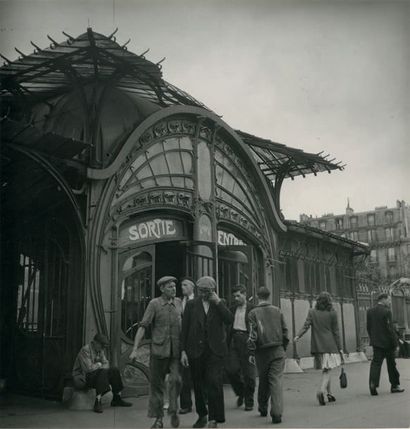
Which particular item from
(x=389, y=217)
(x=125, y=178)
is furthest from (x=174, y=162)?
(x=389, y=217)

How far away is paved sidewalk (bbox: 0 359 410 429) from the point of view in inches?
275

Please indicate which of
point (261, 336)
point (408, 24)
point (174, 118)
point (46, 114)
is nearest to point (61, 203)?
point (46, 114)

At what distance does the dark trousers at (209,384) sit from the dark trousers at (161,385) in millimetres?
251

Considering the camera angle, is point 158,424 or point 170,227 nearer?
point 158,424

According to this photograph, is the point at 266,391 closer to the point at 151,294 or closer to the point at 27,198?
the point at 151,294

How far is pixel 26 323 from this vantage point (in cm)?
1001

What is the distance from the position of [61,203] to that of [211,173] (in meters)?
3.96

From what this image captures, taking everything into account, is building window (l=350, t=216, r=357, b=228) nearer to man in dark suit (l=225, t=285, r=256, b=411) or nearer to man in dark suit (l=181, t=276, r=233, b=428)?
man in dark suit (l=225, t=285, r=256, b=411)

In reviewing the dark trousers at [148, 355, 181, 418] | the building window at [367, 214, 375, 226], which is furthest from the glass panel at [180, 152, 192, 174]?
the building window at [367, 214, 375, 226]

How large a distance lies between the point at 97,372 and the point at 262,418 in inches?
98.3

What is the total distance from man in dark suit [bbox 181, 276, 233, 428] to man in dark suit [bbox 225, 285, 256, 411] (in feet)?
5.09

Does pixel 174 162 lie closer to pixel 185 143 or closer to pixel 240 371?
pixel 185 143

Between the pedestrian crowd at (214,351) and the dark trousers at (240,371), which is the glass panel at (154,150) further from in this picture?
the dark trousers at (240,371)

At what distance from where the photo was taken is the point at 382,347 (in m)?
9.47
